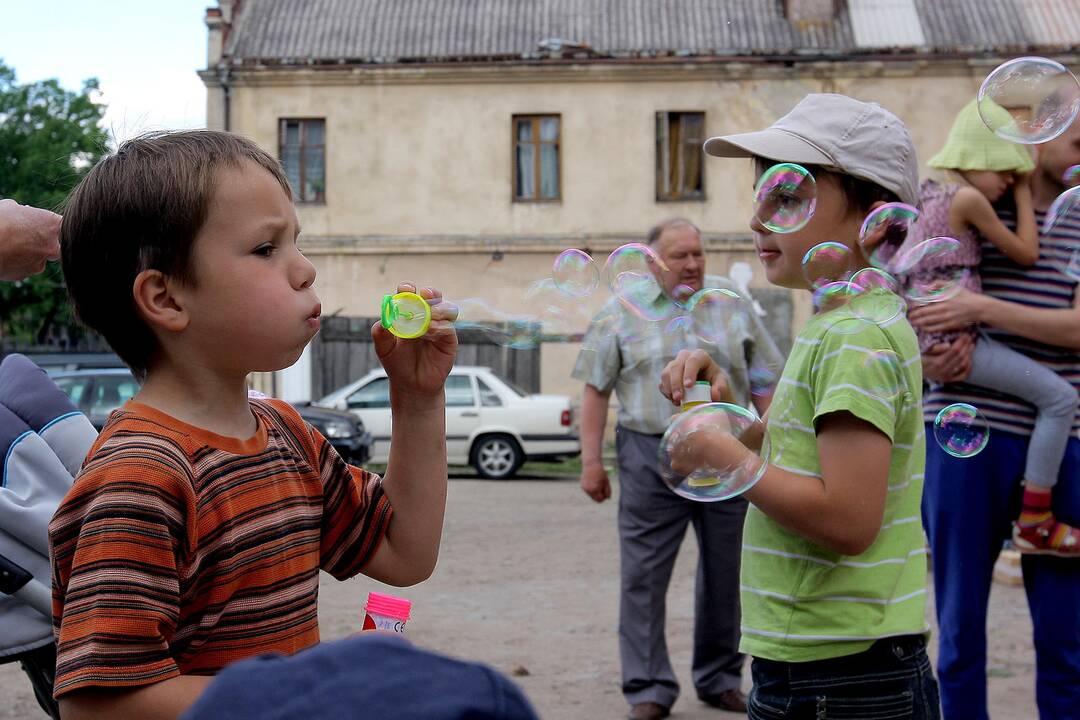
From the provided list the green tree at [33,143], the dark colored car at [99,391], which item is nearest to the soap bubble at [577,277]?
the dark colored car at [99,391]

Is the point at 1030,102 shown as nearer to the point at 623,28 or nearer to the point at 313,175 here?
the point at 313,175

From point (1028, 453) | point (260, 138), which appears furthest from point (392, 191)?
point (1028, 453)

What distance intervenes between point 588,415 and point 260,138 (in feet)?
57.9

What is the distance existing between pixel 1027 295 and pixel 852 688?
171cm

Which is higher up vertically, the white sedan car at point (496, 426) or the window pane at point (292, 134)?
the window pane at point (292, 134)

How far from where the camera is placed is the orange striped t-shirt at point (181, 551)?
1.53 m

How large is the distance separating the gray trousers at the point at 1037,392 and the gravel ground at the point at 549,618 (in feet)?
5.73

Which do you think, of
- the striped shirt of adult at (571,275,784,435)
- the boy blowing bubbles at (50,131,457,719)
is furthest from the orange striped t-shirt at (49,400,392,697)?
the striped shirt of adult at (571,275,784,435)

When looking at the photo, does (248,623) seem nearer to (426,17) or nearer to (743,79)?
(743,79)

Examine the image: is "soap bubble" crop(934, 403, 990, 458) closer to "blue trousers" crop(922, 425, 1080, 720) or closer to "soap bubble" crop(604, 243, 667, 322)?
"blue trousers" crop(922, 425, 1080, 720)

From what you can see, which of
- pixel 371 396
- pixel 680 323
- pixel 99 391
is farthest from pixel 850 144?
pixel 371 396

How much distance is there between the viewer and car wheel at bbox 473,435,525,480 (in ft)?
52.1

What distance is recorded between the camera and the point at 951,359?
11.5 feet

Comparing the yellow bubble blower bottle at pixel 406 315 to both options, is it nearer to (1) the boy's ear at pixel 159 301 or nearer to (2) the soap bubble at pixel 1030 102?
(1) the boy's ear at pixel 159 301
